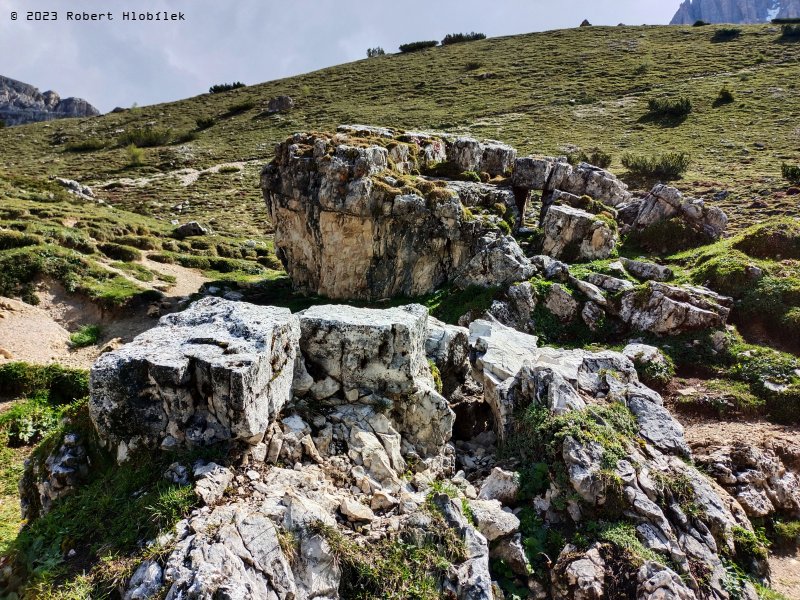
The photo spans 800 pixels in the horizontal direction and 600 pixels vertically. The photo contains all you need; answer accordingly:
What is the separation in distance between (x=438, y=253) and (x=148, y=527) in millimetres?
22208

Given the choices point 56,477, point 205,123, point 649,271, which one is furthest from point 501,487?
point 205,123

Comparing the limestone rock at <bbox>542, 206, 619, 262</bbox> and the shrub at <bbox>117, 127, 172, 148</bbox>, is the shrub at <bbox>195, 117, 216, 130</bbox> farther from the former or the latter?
the limestone rock at <bbox>542, 206, 619, 262</bbox>

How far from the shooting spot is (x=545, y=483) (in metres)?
10.1

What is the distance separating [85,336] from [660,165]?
168 ft

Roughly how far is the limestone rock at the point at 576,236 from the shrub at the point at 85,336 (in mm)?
27065

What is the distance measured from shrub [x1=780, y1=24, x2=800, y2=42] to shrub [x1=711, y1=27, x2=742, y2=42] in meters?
7.61

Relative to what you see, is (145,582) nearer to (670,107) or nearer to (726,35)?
(670,107)

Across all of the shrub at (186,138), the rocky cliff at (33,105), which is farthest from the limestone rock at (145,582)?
the rocky cliff at (33,105)

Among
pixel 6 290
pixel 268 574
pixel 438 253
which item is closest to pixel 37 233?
pixel 6 290

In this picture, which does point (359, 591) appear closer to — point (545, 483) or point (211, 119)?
point (545, 483)

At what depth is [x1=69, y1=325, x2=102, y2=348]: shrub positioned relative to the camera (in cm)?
2363

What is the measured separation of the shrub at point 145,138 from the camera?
85.4 meters

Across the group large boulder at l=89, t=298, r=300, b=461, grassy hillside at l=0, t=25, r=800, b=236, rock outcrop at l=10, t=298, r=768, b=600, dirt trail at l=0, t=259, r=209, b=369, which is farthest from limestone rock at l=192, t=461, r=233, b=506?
grassy hillside at l=0, t=25, r=800, b=236

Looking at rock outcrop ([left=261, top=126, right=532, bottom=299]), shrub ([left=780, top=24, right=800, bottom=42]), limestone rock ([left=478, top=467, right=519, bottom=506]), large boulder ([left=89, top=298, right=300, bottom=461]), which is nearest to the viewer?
large boulder ([left=89, top=298, right=300, bottom=461])
